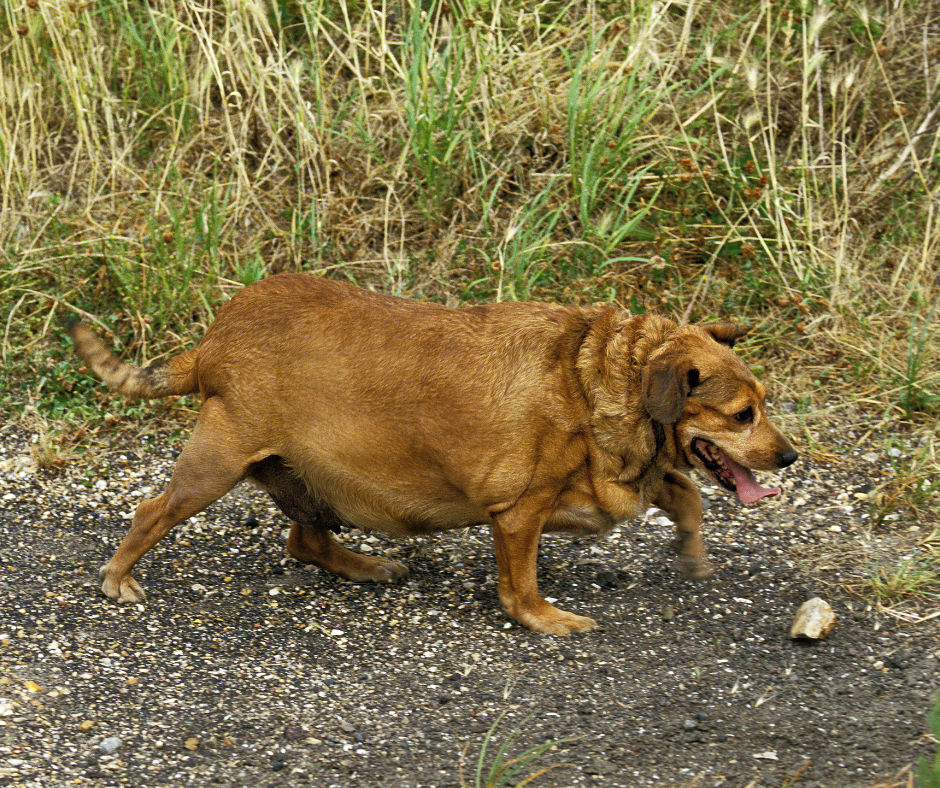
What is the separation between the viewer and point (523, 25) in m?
7.66

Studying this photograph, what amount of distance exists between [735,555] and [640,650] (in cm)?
91

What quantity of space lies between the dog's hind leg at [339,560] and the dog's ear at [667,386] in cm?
147

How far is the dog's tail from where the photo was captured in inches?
192

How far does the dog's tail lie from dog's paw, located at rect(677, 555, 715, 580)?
2.19 m

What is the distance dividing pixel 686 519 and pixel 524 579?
0.75m

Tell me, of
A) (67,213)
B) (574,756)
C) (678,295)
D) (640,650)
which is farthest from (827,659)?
(67,213)

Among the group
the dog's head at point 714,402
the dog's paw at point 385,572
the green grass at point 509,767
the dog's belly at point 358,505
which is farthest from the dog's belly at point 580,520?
the green grass at point 509,767

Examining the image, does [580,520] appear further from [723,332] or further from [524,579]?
[723,332]

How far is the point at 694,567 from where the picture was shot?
4.97 m

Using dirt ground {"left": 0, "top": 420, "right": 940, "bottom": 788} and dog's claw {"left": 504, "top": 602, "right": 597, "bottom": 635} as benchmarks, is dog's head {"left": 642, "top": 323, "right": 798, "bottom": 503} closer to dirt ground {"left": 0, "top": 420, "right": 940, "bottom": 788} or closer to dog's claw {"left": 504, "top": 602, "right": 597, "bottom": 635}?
dirt ground {"left": 0, "top": 420, "right": 940, "bottom": 788}

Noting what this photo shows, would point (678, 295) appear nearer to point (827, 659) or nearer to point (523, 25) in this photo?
point (523, 25)

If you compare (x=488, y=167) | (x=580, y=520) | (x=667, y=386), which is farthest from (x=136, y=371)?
(x=488, y=167)

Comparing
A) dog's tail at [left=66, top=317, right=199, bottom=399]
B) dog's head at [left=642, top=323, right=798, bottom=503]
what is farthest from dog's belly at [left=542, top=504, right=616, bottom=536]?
dog's tail at [left=66, top=317, right=199, bottom=399]

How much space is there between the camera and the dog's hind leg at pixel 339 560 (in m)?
5.15
